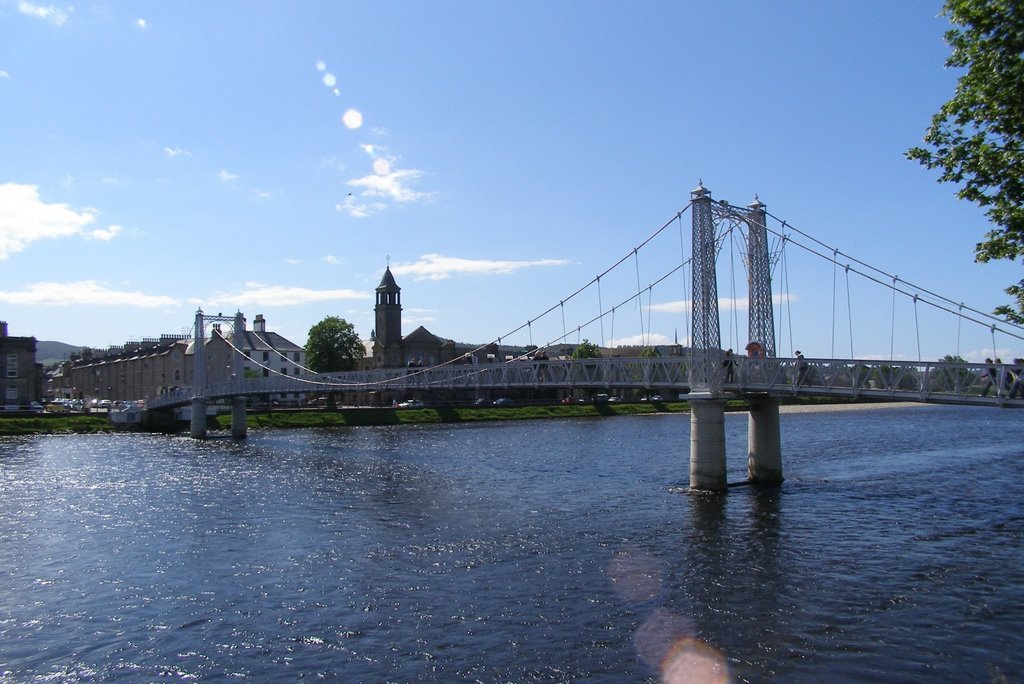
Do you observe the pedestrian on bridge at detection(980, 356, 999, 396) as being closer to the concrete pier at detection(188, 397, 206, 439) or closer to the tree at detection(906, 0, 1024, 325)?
the tree at detection(906, 0, 1024, 325)

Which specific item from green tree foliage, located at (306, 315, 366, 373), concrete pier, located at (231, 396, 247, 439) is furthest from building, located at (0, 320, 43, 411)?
green tree foliage, located at (306, 315, 366, 373)

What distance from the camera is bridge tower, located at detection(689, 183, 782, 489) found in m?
37.2

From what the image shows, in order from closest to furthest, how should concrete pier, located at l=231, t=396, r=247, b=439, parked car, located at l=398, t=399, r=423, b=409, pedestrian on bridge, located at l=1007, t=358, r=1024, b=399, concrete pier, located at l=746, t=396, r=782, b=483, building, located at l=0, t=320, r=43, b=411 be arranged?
pedestrian on bridge, located at l=1007, t=358, r=1024, b=399 → concrete pier, located at l=746, t=396, r=782, b=483 → concrete pier, located at l=231, t=396, r=247, b=439 → building, located at l=0, t=320, r=43, b=411 → parked car, located at l=398, t=399, r=423, b=409

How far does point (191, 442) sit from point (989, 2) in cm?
7291

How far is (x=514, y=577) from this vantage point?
2298cm

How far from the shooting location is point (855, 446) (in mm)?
63906

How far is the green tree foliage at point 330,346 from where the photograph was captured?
407 ft

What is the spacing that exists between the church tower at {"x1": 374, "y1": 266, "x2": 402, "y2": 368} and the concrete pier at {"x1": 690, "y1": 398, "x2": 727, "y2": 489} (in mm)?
111288

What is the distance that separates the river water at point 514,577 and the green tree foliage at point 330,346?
76320mm

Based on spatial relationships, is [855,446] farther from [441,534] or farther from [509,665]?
[509,665]

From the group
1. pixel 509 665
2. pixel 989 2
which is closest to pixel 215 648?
pixel 509 665

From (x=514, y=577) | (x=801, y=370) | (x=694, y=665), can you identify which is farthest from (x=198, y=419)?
(x=694, y=665)

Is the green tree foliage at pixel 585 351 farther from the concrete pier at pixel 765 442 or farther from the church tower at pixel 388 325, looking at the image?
the concrete pier at pixel 765 442

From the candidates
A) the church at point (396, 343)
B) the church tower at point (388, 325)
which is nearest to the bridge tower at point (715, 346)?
the church at point (396, 343)
